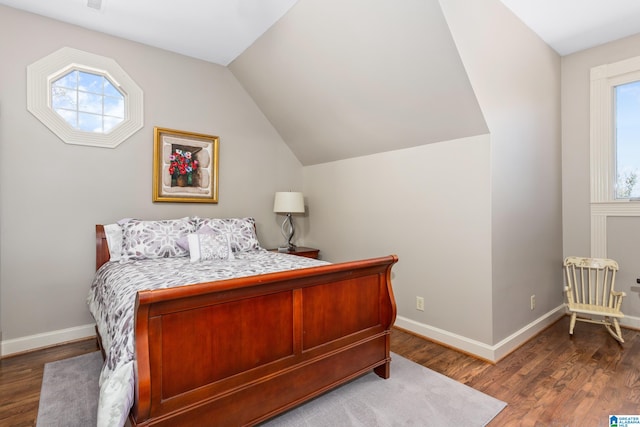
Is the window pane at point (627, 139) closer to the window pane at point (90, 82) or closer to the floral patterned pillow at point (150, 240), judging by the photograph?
the floral patterned pillow at point (150, 240)

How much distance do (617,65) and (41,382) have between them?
540cm

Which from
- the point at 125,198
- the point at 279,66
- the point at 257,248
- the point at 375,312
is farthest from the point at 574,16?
the point at 125,198

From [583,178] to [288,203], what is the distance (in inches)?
123

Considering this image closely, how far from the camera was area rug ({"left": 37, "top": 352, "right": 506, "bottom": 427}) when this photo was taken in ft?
5.80

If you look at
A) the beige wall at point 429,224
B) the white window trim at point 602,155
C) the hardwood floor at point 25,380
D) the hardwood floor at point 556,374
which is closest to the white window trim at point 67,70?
the hardwood floor at point 25,380

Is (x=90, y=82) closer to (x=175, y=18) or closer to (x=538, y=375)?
(x=175, y=18)

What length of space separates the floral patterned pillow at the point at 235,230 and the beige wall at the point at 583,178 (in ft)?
11.0

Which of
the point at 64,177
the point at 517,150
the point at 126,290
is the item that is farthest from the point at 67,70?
the point at 517,150

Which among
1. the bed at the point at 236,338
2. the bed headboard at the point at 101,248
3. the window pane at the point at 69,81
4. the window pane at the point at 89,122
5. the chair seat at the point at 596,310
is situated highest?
the window pane at the point at 69,81

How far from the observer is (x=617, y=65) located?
10.1 feet

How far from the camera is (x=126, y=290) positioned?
1.78 metres

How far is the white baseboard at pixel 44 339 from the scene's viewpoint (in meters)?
2.57

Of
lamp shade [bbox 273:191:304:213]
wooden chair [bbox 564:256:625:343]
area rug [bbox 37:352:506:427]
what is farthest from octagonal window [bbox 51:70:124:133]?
wooden chair [bbox 564:256:625:343]

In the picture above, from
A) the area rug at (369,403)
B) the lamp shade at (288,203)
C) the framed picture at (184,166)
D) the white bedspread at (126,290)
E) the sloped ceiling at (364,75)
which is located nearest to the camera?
the white bedspread at (126,290)
